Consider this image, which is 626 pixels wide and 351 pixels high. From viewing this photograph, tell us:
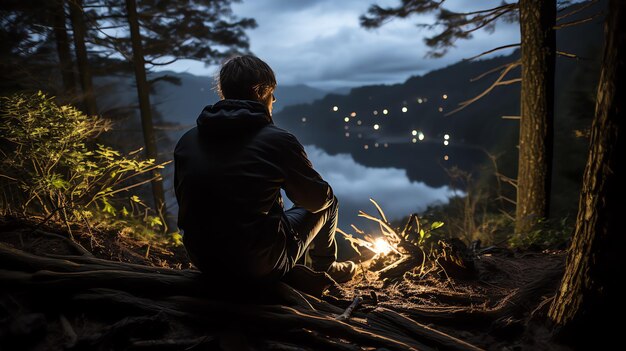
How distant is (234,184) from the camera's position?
1.92 m

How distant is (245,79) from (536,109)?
13.4 ft

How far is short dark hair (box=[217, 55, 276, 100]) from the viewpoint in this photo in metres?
2.24

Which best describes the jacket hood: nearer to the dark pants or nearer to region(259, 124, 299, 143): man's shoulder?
region(259, 124, 299, 143): man's shoulder

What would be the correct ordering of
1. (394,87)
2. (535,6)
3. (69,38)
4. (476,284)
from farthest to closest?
(394,87) → (69,38) → (535,6) → (476,284)

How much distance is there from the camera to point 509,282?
2893 mm

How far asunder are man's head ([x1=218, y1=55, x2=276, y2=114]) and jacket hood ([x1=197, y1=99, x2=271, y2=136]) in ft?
→ 0.76

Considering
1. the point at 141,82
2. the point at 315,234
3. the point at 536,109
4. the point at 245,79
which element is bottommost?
the point at 315,234

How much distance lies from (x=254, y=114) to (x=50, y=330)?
1.58 meters

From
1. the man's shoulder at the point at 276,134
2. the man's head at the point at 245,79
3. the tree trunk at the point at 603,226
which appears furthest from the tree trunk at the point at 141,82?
the tree trunk at the point at 603,226

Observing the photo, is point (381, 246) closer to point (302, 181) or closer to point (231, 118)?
point (302, 181)

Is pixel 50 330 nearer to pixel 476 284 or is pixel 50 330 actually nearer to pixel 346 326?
pixel 346 326

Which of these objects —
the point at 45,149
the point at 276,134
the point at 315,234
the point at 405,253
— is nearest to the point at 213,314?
the point at 315,234

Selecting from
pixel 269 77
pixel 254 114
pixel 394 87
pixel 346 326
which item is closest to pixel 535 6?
pixel 269 77

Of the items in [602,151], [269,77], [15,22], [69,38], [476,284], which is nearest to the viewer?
[602,151]
